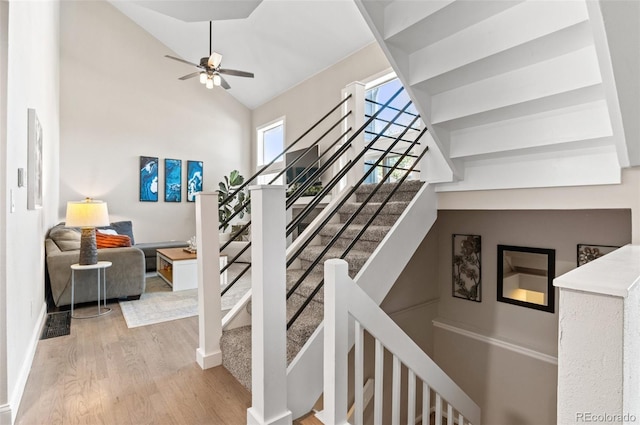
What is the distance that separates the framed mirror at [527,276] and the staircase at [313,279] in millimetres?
1375

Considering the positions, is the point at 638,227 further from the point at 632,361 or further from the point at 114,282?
the point at 114,282

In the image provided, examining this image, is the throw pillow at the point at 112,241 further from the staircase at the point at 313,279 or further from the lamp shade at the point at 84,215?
the staircase at the point at 313,279

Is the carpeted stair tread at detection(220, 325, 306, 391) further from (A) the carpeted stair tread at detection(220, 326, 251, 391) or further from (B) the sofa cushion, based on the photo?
(B) the sofa cushion

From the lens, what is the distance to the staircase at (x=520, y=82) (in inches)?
53.9

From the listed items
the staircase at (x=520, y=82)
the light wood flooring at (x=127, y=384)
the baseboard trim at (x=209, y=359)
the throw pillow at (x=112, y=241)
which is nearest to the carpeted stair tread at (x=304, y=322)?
the light wood flooring at (x=127, y=384)

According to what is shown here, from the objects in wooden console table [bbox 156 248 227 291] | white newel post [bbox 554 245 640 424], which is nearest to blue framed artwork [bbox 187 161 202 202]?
wooden console table [bbox 156 248 227 291]

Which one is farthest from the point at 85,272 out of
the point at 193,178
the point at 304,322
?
the point at 193,178

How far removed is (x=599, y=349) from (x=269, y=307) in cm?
121

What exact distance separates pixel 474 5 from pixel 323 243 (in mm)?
2052

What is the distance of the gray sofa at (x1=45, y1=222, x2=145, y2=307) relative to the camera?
351 cm

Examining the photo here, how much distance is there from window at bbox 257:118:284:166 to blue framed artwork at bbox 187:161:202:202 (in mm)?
1321

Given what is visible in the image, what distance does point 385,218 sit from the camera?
2885 millimetres

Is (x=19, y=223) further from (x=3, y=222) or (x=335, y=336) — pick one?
(x=335, y=336)

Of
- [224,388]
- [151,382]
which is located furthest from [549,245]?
[151,382]
